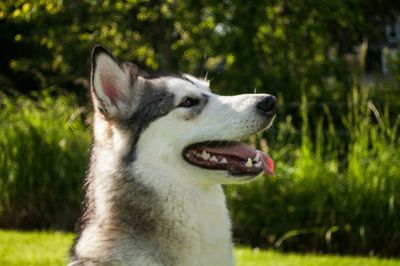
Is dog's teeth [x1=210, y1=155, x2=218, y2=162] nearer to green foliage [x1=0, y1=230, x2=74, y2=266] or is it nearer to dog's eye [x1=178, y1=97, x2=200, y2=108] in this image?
dog's eye [x1=178, y1=97, x2=200, y2=108]

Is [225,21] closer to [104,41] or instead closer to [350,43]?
[104,41]

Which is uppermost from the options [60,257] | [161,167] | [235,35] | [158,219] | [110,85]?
[110,85]

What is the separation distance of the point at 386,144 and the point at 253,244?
5.97 ft

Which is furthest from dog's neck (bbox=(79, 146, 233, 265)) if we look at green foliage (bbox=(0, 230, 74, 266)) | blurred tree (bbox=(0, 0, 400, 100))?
blurred tree (bbox=(0, 0, 400, 100))

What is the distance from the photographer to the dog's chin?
10.6ft

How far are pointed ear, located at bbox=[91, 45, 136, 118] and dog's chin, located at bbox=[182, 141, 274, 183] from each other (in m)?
0.42

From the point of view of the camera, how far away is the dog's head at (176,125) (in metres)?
3.23

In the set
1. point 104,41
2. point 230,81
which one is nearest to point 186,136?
point 230,81

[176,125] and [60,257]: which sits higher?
[176,125]

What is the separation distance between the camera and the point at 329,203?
6.88 m

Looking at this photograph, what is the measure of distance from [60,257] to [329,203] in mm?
2741

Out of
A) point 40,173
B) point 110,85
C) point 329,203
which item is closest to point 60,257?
point 40,173

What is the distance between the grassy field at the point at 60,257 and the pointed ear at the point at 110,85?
2.56 meters

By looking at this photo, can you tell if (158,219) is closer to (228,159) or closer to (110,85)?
(228,159)
